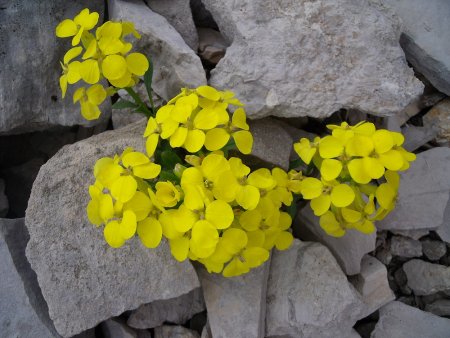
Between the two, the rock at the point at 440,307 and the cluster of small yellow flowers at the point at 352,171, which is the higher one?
the cluster of small yellow flowers at the point at 352,171

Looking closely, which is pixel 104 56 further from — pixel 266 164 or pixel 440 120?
pixel 440 120

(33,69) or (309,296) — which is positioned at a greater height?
(33,69)

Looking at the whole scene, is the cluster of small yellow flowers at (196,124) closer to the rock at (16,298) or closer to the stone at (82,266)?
the stone at (82,266)

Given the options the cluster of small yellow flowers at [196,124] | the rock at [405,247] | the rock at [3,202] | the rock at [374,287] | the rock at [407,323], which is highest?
the cluster of small yellow flowers at [196,124]

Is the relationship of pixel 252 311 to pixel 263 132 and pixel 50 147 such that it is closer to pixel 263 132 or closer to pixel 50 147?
pixel 263 132

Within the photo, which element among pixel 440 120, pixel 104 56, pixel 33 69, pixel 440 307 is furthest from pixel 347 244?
pixel 33 69

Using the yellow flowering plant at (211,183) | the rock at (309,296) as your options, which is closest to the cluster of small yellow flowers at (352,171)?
the yellow flowering plant at (211,183)
